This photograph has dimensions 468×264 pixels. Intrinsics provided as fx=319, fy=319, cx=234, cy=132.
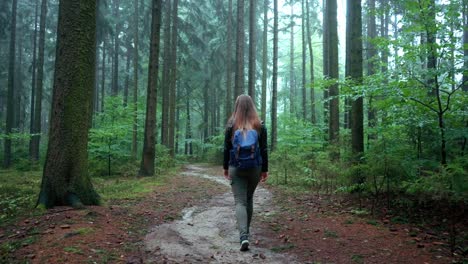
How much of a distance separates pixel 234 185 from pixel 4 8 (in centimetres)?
2522

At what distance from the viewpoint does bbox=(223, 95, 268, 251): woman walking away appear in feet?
14.5

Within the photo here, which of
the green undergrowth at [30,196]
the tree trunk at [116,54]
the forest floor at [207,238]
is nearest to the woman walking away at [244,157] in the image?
the forest floor at [207,238]

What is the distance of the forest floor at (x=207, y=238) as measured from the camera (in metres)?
3.84

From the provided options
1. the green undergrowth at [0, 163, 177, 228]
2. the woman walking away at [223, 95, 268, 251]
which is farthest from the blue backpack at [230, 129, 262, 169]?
the green undergrowth at [0, 163, 177, 228]

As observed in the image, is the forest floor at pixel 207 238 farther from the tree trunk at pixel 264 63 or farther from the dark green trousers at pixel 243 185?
the tree trunk at pixel 264 63

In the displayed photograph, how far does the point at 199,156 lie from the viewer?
1170 inches

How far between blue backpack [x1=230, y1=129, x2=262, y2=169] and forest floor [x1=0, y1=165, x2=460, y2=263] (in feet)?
3.92

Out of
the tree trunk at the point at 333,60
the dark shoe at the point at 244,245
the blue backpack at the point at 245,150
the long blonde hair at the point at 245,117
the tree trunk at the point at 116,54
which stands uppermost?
the tree trunk at the point at 116,54

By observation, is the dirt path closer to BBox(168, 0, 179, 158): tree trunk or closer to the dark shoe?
the dark shoe

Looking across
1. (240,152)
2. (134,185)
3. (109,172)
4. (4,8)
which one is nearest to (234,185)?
(240,152)

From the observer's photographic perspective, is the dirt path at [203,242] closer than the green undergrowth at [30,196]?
Yes

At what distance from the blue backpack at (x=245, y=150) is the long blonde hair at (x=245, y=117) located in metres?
0.11

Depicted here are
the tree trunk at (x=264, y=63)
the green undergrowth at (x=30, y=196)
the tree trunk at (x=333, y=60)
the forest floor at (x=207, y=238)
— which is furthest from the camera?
the tree trunk at (x=264, y=63)

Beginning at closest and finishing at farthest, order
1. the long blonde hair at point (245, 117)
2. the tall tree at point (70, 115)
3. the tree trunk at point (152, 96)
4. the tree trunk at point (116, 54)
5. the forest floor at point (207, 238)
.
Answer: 1. the forest floor at point (207, 238)
2. the long blonde hair at point (245, 117)
3. the tall tree at point (70, 115)
4. the tree trunk at point (152, 96)
5. the tree trunk at point (116, 54)
